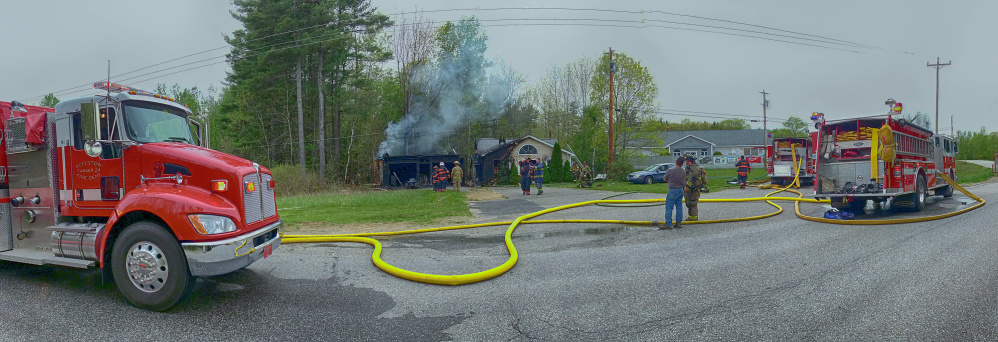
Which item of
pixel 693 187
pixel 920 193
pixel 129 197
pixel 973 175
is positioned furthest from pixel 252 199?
pixel 973 175

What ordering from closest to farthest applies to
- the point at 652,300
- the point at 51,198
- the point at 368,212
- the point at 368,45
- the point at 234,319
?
the point at 234,319
the point at 652,300
the point at 51,198
the point at 368,212
the point at 368,45

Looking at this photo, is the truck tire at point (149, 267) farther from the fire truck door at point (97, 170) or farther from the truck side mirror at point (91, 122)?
the truck side mirror at point (91, 122)

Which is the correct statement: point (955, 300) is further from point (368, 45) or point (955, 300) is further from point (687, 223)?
point (368, 45)

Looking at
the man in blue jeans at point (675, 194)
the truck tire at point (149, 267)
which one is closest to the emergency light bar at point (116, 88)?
the truck tire at point (149, 267)

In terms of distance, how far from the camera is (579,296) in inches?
200

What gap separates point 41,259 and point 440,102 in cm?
3105

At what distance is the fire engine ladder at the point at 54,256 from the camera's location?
5.05m

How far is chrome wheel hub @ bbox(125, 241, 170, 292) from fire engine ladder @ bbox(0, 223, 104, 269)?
69cm

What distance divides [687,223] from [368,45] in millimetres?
26987

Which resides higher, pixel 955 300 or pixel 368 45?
pixel 368 45

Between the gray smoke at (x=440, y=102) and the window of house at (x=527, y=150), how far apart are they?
15.5ft

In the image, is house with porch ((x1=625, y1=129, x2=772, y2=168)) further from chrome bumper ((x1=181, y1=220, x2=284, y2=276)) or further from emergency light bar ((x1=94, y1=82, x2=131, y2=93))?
emergency light bar ((x1=94, y1=82, x2=131, y2=93))

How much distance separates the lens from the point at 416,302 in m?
4.93

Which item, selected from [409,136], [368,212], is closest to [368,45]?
[409,136]
